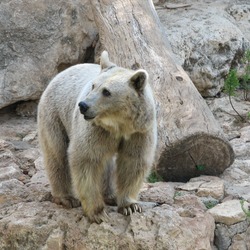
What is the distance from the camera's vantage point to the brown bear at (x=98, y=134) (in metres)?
4.39

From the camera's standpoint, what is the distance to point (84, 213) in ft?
15.9

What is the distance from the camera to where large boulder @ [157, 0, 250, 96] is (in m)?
8.75

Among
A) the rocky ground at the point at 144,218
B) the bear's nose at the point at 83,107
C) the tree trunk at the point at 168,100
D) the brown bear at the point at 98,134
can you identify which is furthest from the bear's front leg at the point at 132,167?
the tree trunk at the point at 168,100

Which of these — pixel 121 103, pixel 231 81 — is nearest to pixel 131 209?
pixel 121 103

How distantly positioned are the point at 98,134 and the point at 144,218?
0.77 m

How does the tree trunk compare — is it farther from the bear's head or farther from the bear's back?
the bear's head

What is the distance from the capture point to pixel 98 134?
4.53m

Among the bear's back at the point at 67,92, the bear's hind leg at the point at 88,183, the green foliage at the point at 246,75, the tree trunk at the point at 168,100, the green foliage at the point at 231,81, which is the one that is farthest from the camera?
the green foliage at the point at 246,75

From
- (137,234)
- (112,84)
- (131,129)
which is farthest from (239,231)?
(112,84)

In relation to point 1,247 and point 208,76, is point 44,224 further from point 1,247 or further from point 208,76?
point 208,76

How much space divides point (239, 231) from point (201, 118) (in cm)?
145

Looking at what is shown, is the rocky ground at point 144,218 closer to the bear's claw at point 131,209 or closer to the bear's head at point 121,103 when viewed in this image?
the bear's claw at point 131,209

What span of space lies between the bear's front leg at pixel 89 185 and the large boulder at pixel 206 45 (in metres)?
4.16

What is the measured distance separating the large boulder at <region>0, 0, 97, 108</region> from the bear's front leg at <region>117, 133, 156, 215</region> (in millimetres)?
3779
